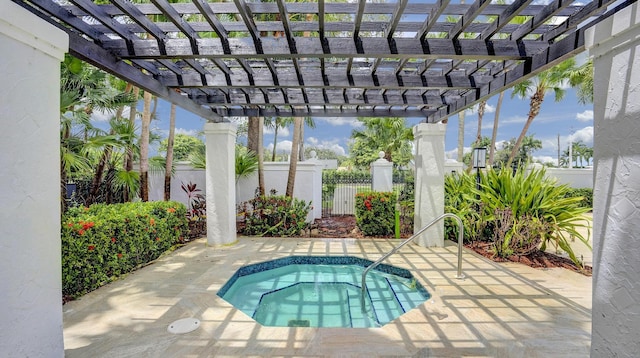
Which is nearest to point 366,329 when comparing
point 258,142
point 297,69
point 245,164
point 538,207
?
point 297,69

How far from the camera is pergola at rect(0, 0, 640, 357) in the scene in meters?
1.79

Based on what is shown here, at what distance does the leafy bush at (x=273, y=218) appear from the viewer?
768cm

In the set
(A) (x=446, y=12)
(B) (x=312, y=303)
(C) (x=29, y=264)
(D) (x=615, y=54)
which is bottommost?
(B) (x=312, y=303)

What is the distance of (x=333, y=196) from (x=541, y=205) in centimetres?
766

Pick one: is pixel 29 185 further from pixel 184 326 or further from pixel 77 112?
pixel 77 112

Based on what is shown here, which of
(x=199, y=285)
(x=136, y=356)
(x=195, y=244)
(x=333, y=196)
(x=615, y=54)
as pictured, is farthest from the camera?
(x=333, y=196)

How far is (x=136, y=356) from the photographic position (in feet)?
8.71

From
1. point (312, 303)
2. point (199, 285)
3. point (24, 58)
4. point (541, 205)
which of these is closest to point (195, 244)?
point (199, 285)

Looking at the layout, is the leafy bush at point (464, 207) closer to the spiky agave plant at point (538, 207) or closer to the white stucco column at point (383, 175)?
the spiky agave plant at point (538, 207)

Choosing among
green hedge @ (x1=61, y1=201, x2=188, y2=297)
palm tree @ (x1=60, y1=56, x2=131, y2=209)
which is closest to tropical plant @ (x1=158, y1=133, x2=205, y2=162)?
green hedge @ (x1=61, y1=201, x2=188, y2=297)

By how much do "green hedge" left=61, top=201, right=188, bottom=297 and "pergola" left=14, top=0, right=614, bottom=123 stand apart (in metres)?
2.06

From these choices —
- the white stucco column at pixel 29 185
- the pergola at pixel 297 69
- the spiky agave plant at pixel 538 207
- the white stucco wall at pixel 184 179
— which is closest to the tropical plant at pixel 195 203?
the white stucco wall at pixel 184 179

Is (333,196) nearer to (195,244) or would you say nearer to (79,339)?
(195,244)

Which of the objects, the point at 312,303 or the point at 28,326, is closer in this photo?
the point at 28,326
